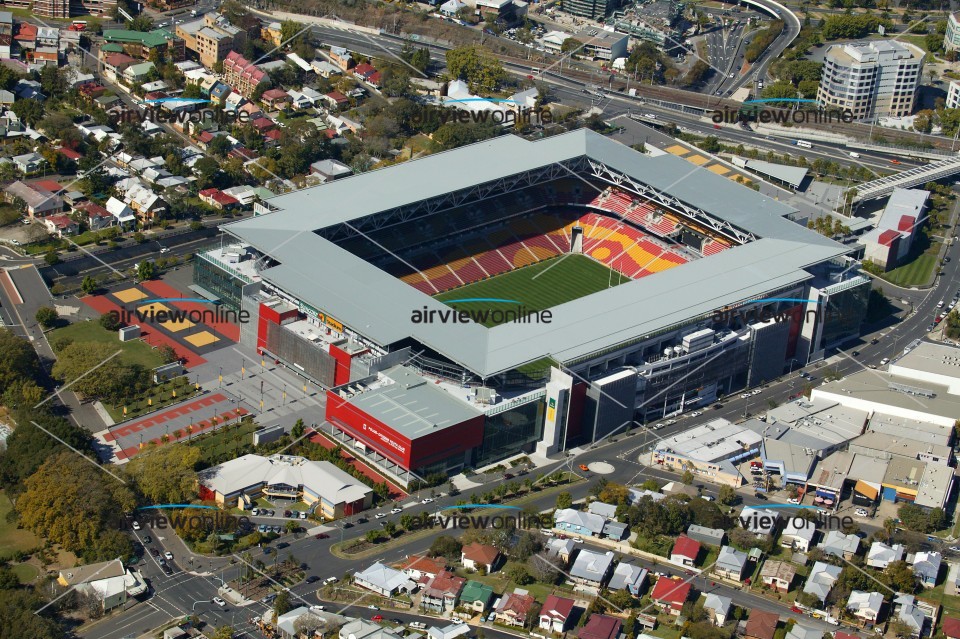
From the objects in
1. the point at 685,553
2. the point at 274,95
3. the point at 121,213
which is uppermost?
the point at 274,95

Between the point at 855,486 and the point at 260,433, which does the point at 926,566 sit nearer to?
the point at 855,486

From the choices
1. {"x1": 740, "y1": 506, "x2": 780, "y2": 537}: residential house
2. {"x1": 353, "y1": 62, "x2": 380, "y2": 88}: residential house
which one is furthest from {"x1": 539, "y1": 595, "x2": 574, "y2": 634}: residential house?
{"x1": 353, "y1": 62, "x2": 380, "y2": 88}: residential house

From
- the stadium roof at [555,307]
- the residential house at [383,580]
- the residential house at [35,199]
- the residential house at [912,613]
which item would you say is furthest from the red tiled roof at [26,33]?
the residential house at [912,613]

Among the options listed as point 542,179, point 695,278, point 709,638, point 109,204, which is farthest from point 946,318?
point 109,204

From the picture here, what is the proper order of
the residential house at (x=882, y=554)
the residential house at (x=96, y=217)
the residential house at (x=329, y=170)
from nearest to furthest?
the residential house at (x=882, y=554)
the residential house at (x=96, y=217)
the residential house at (x=329, y=170)

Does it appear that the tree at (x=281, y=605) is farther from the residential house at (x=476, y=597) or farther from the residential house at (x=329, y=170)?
the residential house at (x=329, y=170)

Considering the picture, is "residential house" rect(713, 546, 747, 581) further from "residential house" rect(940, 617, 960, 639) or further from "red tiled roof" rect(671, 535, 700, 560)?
"residential house" rect(940, 617, 960, 639)

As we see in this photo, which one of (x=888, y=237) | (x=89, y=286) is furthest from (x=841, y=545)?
(x=89, y=286)

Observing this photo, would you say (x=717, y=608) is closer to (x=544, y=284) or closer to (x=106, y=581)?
(x=106, y=581)
